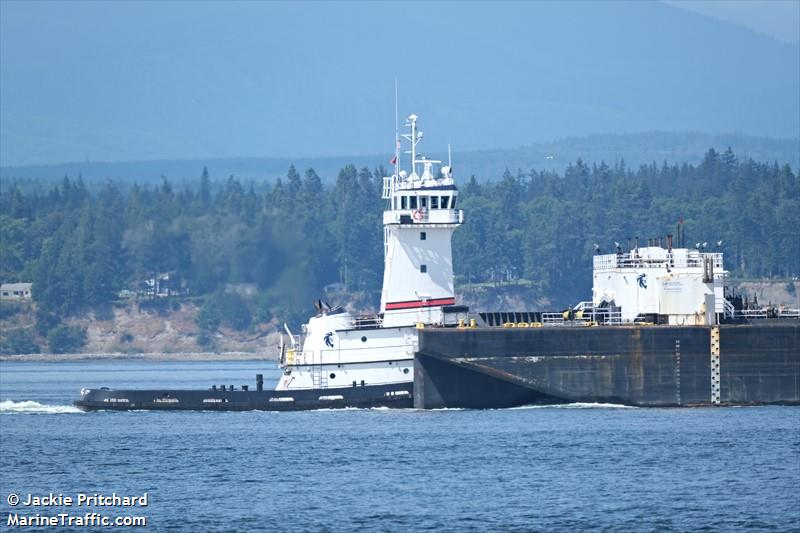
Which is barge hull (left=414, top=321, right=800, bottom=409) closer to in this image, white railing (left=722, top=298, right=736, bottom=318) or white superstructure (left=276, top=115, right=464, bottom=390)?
white railing (left=722, top=298, right=736, bottom=318)

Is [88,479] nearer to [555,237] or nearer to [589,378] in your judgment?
[589,378]

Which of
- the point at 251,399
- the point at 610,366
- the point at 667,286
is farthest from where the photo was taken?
the point at 251,399

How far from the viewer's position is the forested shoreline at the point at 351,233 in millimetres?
147000

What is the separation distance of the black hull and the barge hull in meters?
1.77

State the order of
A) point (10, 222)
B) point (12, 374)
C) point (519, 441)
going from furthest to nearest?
point (10, 222), point (12, 374), point (519, 441)

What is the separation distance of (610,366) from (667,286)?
13.2 feet

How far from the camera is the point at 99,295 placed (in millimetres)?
153625

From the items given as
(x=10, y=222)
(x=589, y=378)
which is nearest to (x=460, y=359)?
(x=589, y=378)

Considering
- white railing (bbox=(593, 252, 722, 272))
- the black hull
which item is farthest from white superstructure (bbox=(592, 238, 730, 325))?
the black hull

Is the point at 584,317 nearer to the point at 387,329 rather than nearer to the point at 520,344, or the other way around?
the point at 520,344

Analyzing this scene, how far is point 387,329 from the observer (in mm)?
63188

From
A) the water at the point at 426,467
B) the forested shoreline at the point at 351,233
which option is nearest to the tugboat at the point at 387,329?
the water at the point at 426,467

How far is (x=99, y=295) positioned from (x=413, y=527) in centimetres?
11940

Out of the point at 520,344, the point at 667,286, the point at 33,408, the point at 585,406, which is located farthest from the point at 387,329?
the point at 33,408
